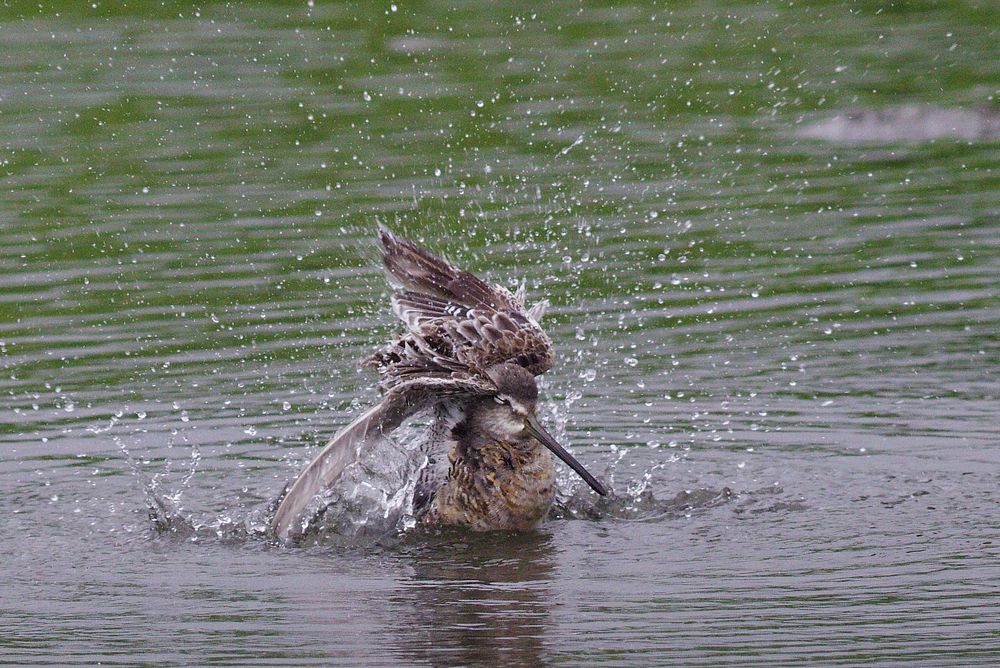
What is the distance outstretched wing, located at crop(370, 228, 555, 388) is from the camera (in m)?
8.44

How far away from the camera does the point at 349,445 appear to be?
8328 millimetres

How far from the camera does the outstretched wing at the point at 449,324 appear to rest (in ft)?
27.7

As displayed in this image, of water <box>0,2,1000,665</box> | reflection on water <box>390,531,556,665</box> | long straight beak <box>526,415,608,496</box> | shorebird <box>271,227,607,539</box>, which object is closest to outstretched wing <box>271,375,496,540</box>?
shorebird <box>271,227,607,539</box>

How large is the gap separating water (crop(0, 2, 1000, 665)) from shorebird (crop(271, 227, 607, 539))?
21cm

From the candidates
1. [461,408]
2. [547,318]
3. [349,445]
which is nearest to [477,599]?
[349,445]

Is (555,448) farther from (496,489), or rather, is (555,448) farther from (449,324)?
(449,324)

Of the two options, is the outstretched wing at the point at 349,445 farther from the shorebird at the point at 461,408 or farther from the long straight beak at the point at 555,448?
the long straight beak at the point at 555,448

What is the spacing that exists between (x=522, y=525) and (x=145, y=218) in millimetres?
5678

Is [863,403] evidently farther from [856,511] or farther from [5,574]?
[5,574]

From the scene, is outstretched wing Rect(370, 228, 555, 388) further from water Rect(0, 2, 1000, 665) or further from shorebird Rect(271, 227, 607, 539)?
water Rect(0, 2, 1000, 665)

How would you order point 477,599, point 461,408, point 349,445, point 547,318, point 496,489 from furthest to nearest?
point 547,318 → point 461,408 → point 496,489 → point 349,445 → point 477,599

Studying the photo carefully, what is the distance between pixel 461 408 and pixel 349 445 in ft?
2.16

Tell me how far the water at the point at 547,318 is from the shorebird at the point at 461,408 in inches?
8.2

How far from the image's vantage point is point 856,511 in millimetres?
8453
